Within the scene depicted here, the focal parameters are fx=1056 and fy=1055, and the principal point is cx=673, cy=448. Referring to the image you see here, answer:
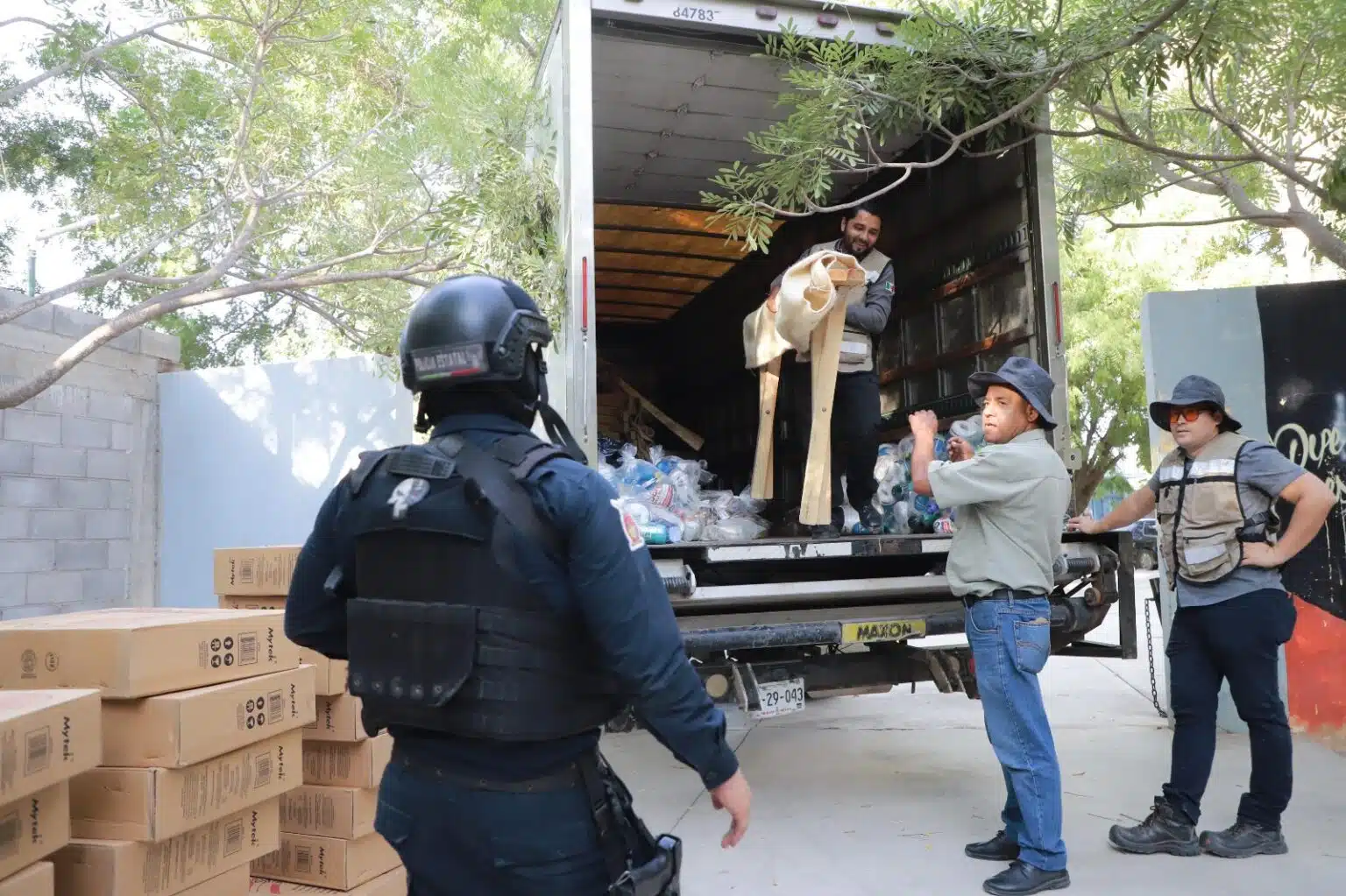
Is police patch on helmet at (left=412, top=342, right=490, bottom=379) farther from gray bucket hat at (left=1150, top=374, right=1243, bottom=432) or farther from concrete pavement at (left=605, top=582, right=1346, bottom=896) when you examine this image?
gray bucket hat at (left=1150, top=374, right=1243, bottom=432)

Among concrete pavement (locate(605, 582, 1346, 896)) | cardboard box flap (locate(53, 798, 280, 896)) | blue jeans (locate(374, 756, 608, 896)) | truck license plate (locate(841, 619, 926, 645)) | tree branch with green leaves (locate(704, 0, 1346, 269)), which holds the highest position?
tree branch with green leaves (locate(704, 0, 1346, 269))

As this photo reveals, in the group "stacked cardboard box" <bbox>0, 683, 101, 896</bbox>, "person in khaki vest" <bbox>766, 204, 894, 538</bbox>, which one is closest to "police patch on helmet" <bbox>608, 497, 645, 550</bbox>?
"stacked cardboard box" <bbox>0, 683, 101, 896</bbox>

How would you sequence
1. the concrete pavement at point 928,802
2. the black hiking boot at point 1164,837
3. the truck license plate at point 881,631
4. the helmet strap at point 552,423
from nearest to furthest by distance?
the helmet strap at point 552,423
the concrete pavement at point 928,802
the black hiking boot at point 1164,837
the truck license plate at point 881,631

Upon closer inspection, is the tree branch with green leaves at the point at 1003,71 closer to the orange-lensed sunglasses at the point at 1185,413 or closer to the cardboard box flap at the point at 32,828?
the orange-lensed sunglasses at the point at 1185,413

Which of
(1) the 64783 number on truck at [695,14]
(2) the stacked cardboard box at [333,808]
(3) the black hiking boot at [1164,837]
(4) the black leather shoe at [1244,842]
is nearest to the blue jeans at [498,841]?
(2) the stacked cardboard box at [333,808]

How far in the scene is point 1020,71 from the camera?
453 cm

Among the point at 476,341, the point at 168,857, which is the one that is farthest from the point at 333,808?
the point at 476,341

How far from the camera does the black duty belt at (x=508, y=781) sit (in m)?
1.76

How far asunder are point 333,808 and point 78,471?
551 cm

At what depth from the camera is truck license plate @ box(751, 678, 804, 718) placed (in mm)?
3852

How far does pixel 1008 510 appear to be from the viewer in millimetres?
3561

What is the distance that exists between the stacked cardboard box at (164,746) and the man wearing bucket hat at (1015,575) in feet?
7.29

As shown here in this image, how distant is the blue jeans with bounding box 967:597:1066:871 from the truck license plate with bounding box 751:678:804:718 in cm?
72

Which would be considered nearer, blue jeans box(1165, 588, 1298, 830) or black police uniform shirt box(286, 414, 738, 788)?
black police uniform shirt box(286, 414, 738, 788)
